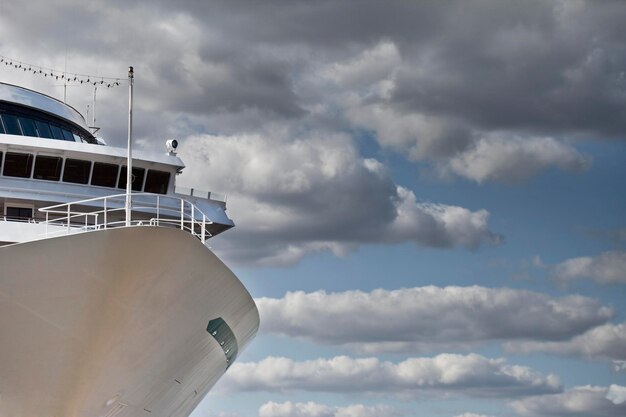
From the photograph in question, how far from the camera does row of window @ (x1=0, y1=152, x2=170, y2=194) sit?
77.8ft

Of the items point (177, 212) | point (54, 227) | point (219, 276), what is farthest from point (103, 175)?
point (219, 276)

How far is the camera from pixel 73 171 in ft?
79.7

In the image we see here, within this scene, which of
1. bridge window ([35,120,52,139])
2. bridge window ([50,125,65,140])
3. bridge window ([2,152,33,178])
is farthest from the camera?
bridge window ([50,125,65,140])

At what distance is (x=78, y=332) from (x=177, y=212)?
24.4ft

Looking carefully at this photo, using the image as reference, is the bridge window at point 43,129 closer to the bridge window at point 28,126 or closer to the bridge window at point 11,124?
the bridge window at point 28,126

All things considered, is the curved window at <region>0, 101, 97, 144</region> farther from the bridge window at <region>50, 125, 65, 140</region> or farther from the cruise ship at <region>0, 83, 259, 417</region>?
the cruise ship at <region>0, 83, 259, 417</region>

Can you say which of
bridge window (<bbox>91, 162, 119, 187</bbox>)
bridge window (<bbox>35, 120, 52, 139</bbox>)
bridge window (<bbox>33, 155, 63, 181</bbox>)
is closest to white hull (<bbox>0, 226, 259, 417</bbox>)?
bridge window (<bbox>91, 162, 119, 187</bbox>)

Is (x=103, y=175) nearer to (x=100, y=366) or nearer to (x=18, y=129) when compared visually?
(x=18, y=129)

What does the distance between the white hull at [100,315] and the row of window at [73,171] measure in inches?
248

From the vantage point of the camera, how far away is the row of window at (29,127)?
25.7 metres

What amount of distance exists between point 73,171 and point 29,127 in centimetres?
273

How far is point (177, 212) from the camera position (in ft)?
81.3

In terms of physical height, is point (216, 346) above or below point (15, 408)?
above

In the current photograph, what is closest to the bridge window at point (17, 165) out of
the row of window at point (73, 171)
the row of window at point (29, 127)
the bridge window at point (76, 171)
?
the row of window at point (73, 171)
